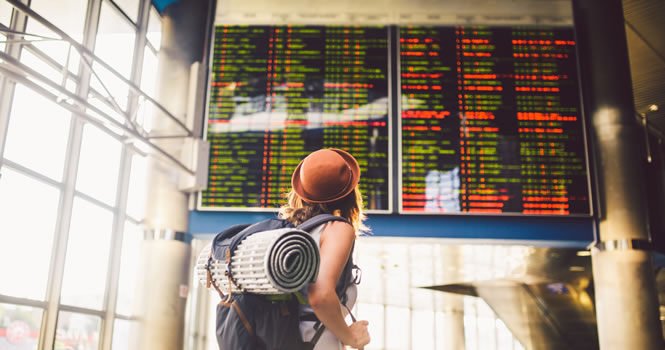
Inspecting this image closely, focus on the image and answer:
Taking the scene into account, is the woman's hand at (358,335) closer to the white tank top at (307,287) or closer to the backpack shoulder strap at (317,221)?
the white tank top at (307,287)

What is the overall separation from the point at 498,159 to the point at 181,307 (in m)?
3.77

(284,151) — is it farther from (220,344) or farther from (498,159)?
(220,344)

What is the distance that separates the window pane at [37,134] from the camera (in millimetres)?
4848

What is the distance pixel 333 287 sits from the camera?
135 centimetres

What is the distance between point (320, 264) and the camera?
138 cm

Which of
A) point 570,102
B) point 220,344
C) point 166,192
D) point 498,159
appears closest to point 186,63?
point 166,192

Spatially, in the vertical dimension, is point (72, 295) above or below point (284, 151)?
below

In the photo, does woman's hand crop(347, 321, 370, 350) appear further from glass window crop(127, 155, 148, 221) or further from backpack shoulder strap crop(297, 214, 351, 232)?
glass window crop(127, 155, 148, 221)

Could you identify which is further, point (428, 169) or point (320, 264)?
point (428, 169)

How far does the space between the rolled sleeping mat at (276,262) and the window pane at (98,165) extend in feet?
17.1

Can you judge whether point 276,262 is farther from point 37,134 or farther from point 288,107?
point 288,107

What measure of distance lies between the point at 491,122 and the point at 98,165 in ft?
14.3

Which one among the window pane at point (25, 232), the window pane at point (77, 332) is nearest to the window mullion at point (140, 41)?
the window pane at point (25, 232)

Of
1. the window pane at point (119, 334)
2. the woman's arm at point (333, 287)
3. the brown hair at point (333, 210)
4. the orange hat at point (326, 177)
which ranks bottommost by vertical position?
the window pane at point (119, 334)
